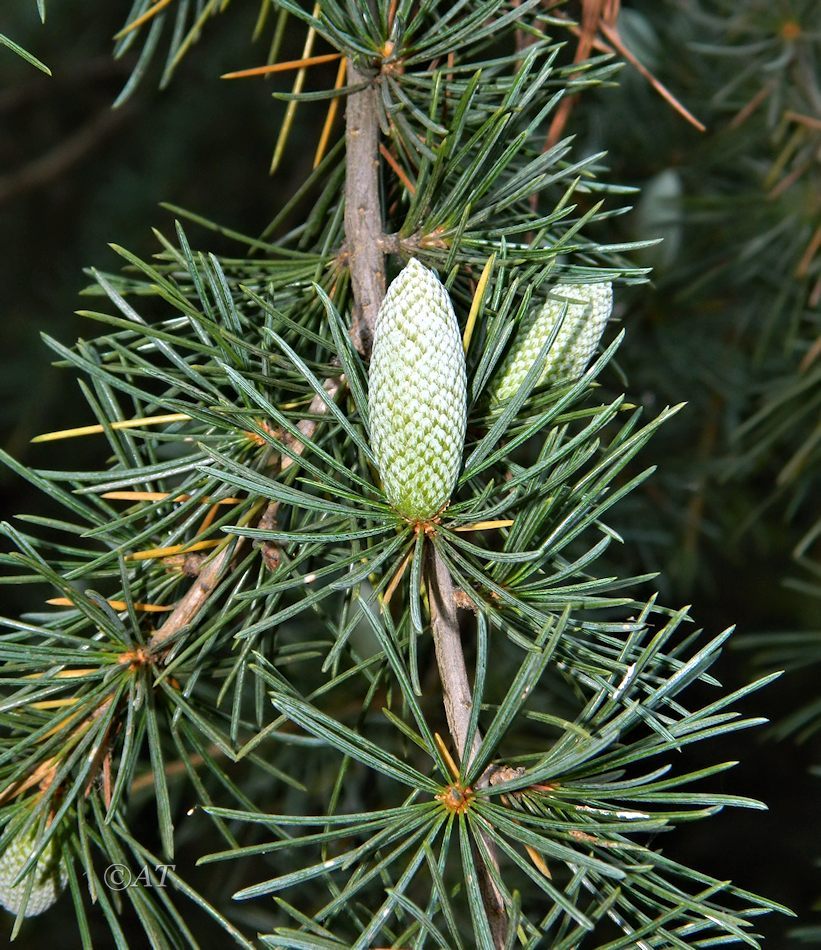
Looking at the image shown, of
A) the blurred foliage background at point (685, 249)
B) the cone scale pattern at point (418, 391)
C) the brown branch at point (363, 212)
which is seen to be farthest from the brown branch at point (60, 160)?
the cone scale pattern at point (418, 391)

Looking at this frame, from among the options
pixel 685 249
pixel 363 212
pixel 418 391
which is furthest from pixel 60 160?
pixel 418 391

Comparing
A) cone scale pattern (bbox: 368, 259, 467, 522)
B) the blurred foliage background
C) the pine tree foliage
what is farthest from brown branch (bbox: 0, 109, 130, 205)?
cone scale pattern (bbox: 368, 259, 467, 522)

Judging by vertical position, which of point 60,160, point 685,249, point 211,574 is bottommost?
point 211,574

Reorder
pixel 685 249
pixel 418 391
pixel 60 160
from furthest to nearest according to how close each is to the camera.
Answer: pixel 60 160 → pixel 685 249 → pixel 418 391

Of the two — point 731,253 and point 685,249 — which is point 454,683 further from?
point 685,249

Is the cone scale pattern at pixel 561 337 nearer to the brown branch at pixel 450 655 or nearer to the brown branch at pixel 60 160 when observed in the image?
the brown branch at pixel 450 655

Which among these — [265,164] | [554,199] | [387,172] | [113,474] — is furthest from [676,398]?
[265,164]

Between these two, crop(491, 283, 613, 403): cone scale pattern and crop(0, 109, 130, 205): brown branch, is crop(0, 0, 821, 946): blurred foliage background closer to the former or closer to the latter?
crop(0, 109, 130, 205): brown branch
